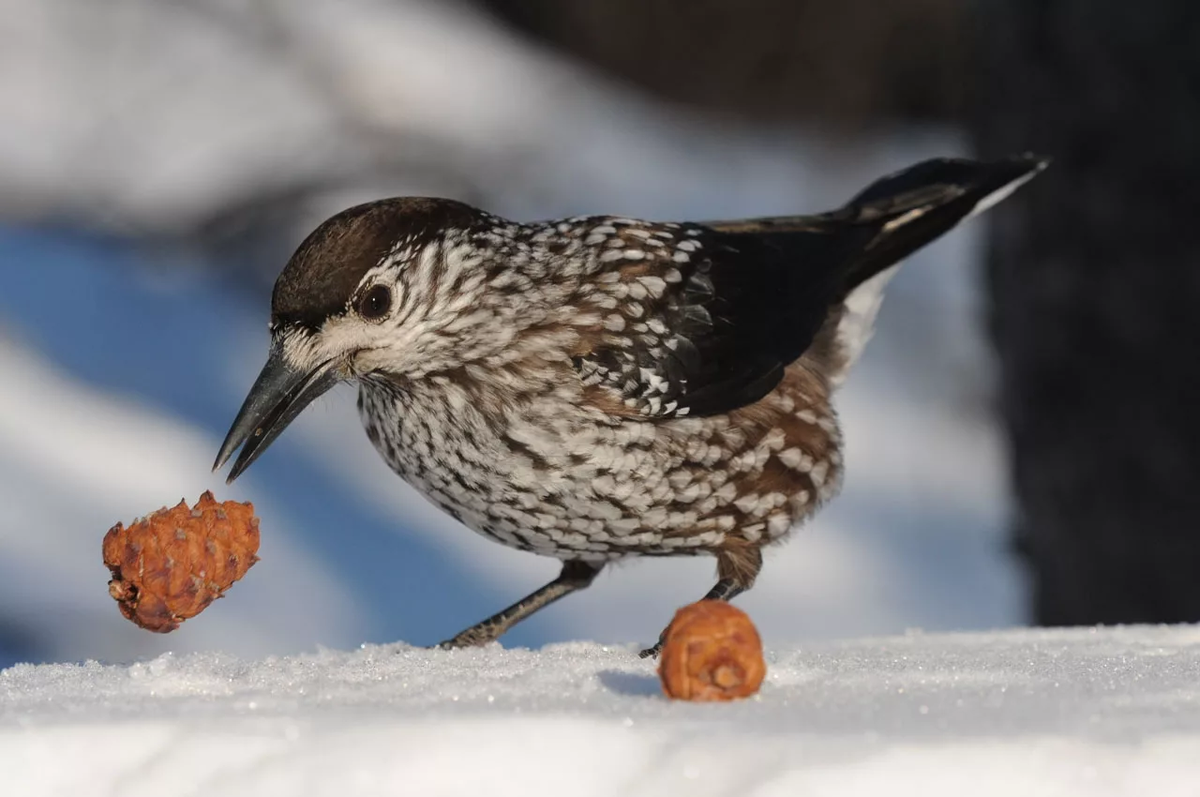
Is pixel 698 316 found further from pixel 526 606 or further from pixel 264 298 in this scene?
pixel 264 298

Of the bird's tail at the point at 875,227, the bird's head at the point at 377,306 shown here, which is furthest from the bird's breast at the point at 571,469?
the bird's tail at the point at 875,227

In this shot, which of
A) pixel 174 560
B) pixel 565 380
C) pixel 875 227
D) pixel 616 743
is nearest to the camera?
pixel 616 743

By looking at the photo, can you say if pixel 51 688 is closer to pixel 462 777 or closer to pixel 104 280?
pixel 462 777

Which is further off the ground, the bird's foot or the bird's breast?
the bird's breast

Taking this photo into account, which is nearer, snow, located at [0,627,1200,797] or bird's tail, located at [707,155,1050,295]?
snow, located at [0,627,1200,797]

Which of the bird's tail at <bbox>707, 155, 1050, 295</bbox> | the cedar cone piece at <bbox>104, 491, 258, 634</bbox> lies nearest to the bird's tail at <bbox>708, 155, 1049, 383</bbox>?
the bird's tail at <bbox>707, 155, 1050, 295</bbox>

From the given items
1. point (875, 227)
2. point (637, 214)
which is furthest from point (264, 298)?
point (875, 227)

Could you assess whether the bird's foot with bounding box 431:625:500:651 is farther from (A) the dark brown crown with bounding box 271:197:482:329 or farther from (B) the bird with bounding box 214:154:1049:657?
(A) the dark brown crown with bounding box 271:197:482:329
